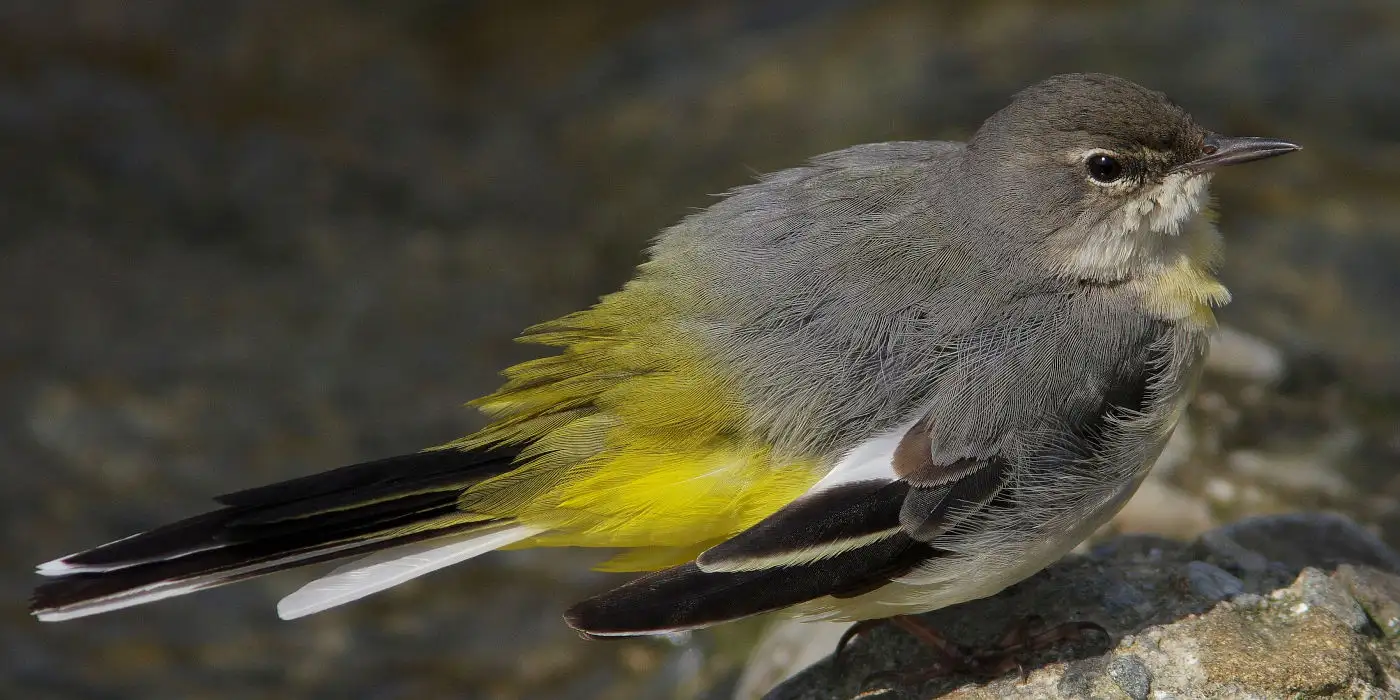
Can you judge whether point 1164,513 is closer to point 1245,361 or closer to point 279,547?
point 1245,361

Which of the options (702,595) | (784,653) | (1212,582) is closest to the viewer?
(702,595)

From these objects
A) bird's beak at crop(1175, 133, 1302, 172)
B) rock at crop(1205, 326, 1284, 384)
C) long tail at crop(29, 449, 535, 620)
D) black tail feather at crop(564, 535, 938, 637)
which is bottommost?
black tail feather at crop(564, 535, 938, 637)

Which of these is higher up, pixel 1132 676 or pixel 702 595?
pixel 702 595

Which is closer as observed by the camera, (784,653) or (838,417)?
(838,417)

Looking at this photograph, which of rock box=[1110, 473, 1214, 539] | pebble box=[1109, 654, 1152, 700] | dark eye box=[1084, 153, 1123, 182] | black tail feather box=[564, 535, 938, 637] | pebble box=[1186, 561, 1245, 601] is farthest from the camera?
rock box=[1110, 473, 1214, 539]

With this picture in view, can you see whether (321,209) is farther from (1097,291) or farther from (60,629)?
(1097,291)

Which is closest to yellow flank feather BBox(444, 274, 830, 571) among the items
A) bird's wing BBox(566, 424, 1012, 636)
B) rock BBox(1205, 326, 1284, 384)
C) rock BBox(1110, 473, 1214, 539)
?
bird's wing BBox(566, 424, 1012, 636)

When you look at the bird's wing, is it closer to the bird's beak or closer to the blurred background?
the bird's beak

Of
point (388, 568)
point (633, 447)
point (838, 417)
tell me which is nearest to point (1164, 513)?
point (838, 417)
